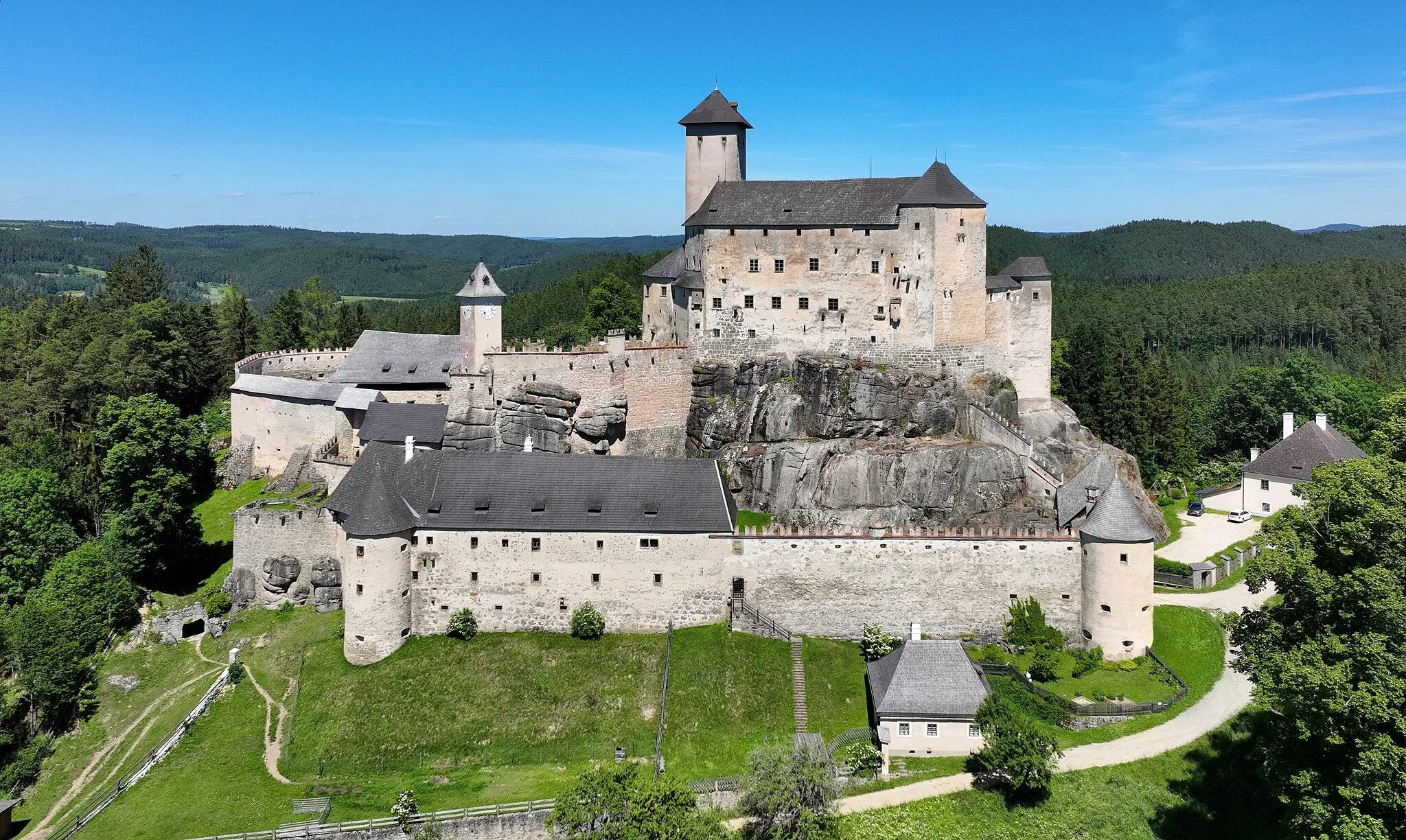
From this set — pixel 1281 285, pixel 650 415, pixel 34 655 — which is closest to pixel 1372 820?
pixel 650 415

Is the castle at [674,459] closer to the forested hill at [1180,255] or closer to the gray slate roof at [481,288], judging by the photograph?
the gray slate roof at [481,288]

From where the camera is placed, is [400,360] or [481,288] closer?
[481,288]

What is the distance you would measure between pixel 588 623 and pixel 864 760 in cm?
1146

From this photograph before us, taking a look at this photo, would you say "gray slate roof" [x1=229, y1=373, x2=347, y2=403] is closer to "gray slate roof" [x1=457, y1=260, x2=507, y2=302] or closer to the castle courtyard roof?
"gray slate roof" [x1=457, y1=260, x2=507, y2=302]

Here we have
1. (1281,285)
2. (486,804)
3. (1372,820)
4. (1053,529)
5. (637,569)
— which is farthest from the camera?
(1281,285)

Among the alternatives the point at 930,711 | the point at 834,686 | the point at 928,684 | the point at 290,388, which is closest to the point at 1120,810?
the point at 930,711

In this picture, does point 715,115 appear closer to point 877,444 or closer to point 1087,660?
point 877,444

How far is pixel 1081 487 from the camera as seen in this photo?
41.5 meters

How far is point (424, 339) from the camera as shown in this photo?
5469 cm

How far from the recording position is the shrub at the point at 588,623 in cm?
3769

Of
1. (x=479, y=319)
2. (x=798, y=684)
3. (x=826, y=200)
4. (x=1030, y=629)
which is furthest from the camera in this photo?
(x=826, y=200)

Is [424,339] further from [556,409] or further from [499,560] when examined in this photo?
[499,560]

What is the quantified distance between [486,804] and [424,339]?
99.4ft

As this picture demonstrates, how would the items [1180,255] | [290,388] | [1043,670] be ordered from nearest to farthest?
[1043,670] < [290,388] < [1180,255]
